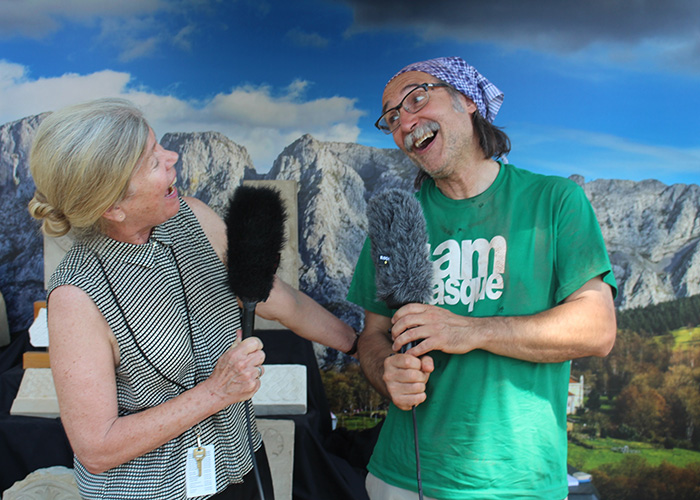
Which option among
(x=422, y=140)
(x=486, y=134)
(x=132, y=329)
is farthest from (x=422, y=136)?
(x=132, y=329)

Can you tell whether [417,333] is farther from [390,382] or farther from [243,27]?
[243,27]

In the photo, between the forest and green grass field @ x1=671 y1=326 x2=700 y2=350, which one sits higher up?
green grass field @ x1=671 y1=326 x2=700 y2=350

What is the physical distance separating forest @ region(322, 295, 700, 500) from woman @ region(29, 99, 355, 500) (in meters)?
3.43

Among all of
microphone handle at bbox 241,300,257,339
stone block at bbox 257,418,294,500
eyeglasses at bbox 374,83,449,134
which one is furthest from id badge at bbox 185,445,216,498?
stone block at bbox 257,418,294,500

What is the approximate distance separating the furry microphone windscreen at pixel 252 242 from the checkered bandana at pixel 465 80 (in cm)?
76

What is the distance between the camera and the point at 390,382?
153 centimetres

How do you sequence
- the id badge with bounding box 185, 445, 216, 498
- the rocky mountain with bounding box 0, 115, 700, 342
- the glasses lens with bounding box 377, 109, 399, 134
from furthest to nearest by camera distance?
the rocky mountain with bounding box 0, 115, 700, 342
the glasses lens with bounding box 377, 109, 399, 134
the id badge with bounding box 185, 445, 216, 498

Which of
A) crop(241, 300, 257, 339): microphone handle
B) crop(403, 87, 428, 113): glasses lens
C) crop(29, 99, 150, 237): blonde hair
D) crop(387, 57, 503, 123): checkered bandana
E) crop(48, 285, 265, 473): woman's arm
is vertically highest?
crop(387, 57, 503, 123): checkered bandana

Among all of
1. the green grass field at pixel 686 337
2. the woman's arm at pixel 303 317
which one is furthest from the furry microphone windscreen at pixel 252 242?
the green grass field at pixel 686 337

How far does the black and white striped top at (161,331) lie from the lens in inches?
54.7

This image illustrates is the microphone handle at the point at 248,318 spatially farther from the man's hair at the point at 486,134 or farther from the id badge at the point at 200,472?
the man's hair at the point at 486,134

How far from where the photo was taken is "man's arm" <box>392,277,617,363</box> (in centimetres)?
147

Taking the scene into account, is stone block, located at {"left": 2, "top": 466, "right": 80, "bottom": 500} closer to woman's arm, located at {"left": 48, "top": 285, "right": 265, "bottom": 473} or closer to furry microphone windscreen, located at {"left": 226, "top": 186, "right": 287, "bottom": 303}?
woman's arm, located at {"left": 48, "top": 285, "right": 265, "bottom": 473}

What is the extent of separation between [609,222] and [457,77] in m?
3.15
